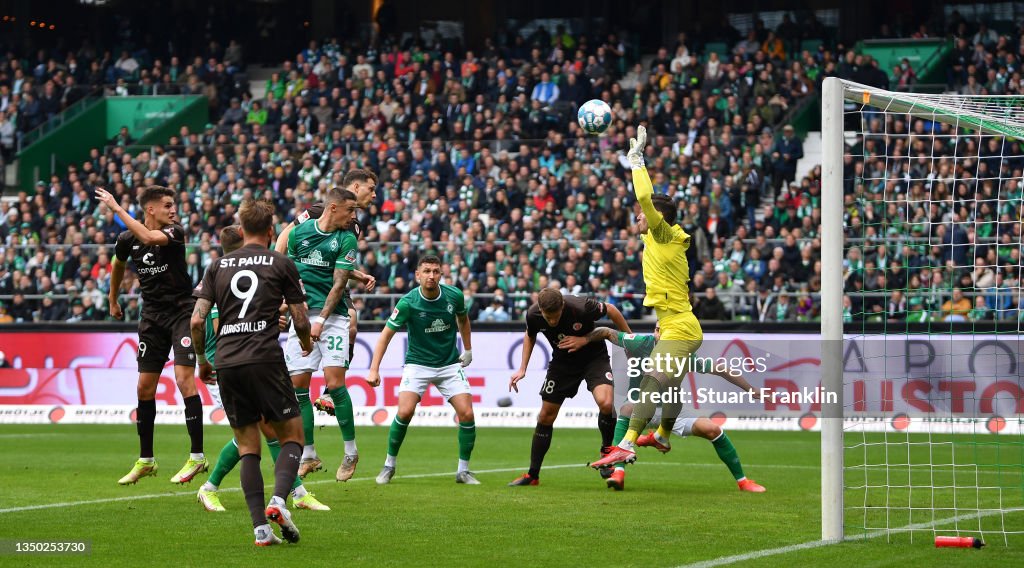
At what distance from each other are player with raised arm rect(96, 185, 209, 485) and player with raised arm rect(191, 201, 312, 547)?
9.22ft

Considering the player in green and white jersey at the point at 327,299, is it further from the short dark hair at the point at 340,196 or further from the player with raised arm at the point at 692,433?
the player with raised arm at the point at 692,433

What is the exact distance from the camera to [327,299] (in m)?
11.2

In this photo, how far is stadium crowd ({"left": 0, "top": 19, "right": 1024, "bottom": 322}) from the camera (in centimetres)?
2306

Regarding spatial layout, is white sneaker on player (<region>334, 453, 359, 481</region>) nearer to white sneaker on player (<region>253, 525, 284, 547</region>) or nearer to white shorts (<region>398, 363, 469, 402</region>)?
white shorts (<region>398, 363, 469, 402</region>)

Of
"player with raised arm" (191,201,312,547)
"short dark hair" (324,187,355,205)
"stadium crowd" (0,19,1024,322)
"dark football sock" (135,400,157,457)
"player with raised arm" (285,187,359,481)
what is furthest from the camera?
"stadium crowd" (0,19,1024,322)

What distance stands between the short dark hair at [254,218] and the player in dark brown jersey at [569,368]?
14.2 feet

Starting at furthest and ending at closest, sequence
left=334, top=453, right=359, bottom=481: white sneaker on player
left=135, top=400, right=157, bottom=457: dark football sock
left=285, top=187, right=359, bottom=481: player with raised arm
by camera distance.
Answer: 1. left=334, top=453, right=359, bottom=481: white sneaker on player
2. left=135, top=400, right=157, bottom=457: dark football sock
3. left=285, top=187, right=359, bottom=481: player with raised arm

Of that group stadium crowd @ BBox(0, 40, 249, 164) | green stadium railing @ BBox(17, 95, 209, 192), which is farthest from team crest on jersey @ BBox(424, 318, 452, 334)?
green stadium railing @ BBox(17, 95, 209, 192)

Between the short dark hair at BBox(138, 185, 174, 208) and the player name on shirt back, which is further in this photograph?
the short dark hair at BBox(138, 185, 174, 208)

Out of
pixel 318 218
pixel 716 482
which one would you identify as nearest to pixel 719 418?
pixel 716 482

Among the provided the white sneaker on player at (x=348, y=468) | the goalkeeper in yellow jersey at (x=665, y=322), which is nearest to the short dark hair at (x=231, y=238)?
the white sneaker on player at (x=348, y=468)

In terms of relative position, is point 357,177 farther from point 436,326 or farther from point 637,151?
point 637,151

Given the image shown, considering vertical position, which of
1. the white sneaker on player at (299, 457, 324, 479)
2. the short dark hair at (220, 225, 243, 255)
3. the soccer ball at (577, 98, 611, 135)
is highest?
the soccer ball at (577, 98, 611, 135)

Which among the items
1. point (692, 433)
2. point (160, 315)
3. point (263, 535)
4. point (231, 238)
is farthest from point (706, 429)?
point (263, 535)
